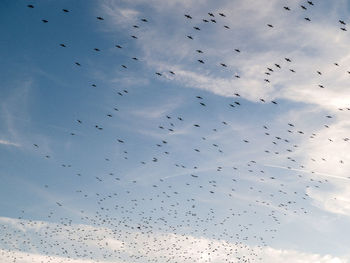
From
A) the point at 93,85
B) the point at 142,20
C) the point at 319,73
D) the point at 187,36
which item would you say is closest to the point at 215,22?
the point at 187,36

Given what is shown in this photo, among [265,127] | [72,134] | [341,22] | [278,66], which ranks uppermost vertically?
[341,22]

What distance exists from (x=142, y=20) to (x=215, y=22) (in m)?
7.08

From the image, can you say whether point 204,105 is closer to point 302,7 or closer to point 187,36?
point 187,36

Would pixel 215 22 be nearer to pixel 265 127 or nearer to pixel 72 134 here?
pixel 265 127

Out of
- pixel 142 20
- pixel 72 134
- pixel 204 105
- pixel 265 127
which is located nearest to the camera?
pixel 142 20

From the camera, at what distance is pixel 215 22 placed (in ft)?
127

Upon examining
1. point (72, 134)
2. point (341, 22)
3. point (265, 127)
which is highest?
point (341, 22)

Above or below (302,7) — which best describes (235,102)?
below

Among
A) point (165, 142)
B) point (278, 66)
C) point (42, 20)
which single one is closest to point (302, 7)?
point (278, 66)

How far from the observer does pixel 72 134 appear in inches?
1826

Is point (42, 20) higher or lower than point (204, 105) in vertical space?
higher

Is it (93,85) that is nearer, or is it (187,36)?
(187,36)

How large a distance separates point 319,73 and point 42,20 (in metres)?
26.3

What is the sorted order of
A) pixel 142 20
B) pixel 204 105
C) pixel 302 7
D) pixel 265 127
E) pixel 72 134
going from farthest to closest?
pixel 72 134 < pixel 265 127 < pixel 204 105 < pixel 142 20 < pixel 302 7
